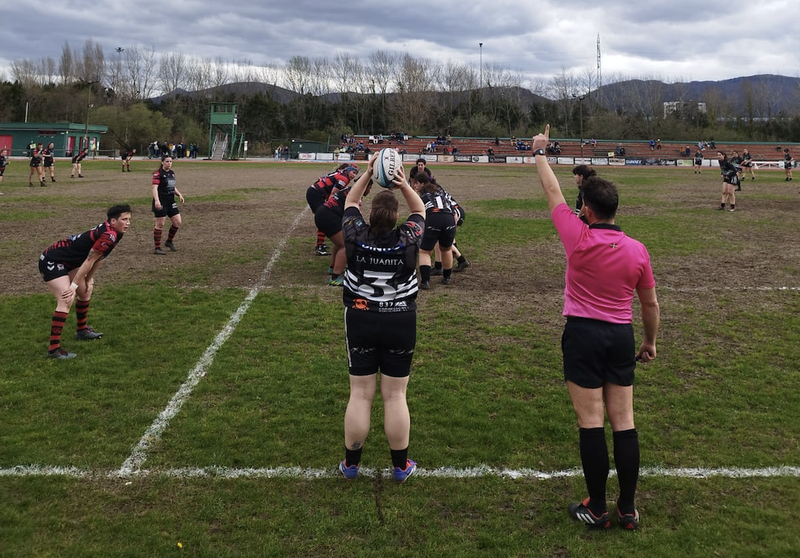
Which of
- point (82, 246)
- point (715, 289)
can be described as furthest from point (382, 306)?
point (715, 289)

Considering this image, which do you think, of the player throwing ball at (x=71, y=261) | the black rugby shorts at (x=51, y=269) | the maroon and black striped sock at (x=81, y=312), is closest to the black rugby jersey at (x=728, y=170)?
the player throwing ball at (x=71, y=261)

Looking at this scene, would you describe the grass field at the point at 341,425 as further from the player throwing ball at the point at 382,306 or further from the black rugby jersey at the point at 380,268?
the black rugby jersey at the point at 380,268

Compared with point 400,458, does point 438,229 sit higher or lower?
higher

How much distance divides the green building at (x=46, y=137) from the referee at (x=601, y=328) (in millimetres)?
64599

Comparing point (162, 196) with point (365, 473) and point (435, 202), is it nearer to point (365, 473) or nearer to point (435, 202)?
point (435, 202)

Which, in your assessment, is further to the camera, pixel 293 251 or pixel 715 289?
pixel 293 251

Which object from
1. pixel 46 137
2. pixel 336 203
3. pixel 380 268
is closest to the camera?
pixel 380 268

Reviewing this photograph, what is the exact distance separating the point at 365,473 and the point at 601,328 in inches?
86.4

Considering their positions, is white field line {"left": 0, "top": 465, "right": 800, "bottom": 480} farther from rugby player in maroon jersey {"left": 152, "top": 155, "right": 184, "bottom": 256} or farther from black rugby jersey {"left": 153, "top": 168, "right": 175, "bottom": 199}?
black rugby jersey {"left": 153, "top": 168, "right": 175, "bottom": 199}

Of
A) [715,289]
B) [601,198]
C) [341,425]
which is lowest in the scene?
[341,425]

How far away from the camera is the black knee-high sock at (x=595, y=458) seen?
3887 mm

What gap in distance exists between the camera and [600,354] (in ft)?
12.4

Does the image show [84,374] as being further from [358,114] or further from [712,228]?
[358,114]

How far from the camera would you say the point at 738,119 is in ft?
278
